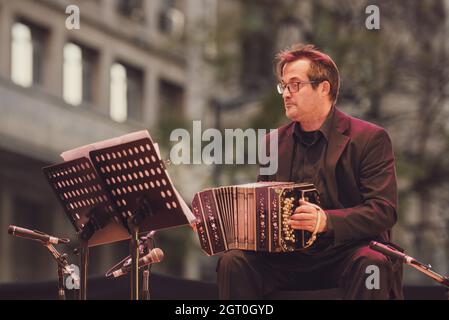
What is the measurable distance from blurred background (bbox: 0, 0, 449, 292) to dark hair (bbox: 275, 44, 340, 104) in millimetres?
18906

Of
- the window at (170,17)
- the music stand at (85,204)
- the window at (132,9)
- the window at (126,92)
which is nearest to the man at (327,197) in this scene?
the music stand at (85,204)

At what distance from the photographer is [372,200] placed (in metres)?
8.06

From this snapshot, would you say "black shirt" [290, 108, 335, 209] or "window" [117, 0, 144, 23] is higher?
"window" [117, 0, 144, 23]

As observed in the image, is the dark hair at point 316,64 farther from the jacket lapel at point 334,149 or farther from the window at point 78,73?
the window at point 78,73

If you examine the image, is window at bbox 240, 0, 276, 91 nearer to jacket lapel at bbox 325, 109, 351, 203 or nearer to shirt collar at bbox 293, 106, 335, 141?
shirt collar at bbox 293, 106, 335, 141

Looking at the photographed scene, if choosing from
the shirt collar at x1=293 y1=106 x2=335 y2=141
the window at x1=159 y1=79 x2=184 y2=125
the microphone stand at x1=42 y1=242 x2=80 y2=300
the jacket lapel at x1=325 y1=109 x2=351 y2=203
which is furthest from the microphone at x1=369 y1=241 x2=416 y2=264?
the window at x1=159 y1=79 x2=184 y2=125

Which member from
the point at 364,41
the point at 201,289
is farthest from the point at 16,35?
the point at 201,289

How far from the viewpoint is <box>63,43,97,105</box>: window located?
118 ft

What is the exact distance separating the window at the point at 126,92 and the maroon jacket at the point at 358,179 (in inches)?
1178

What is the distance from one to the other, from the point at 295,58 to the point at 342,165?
77cm

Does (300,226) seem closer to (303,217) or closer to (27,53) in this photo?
(303,217)

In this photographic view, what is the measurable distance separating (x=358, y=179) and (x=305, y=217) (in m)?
0.64
